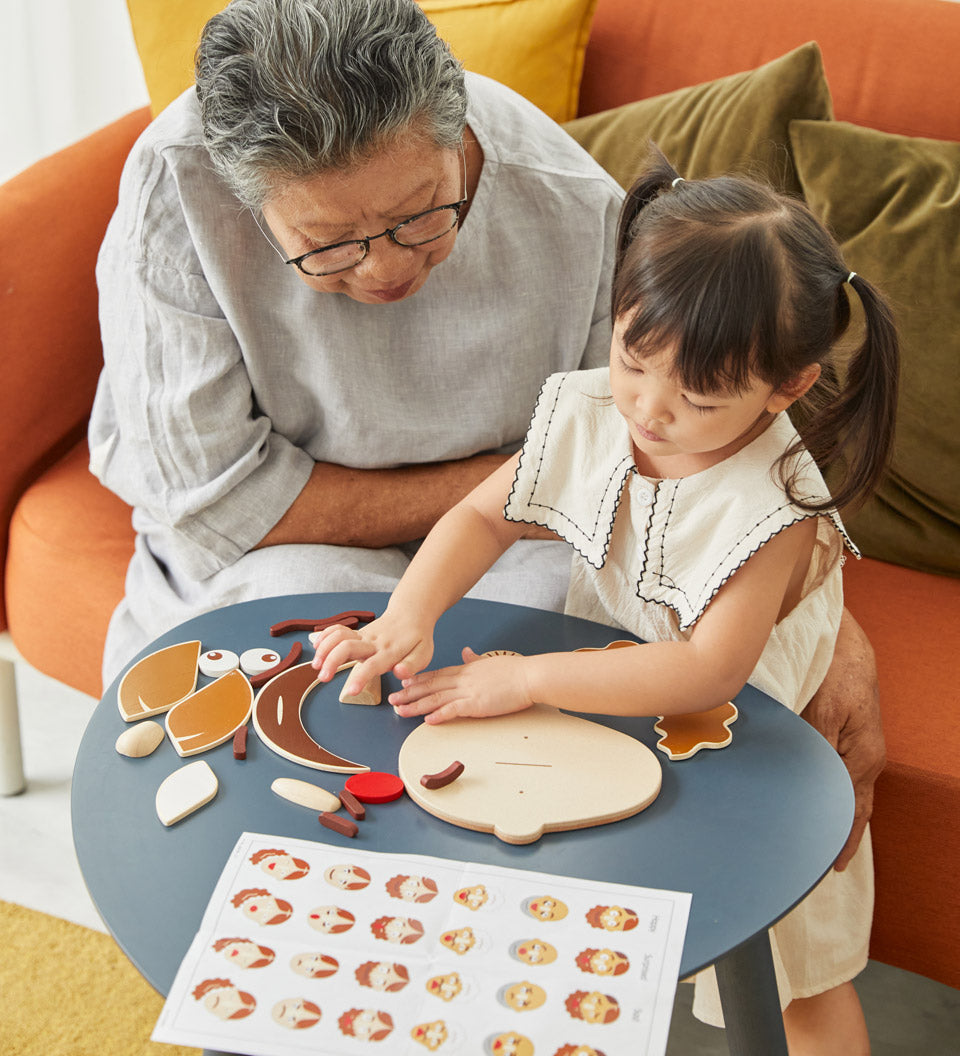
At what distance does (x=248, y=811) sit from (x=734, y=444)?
52 centimetres

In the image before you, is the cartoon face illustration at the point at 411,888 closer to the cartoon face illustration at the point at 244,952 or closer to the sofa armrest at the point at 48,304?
the cartoon face illustration at the point at 244,952

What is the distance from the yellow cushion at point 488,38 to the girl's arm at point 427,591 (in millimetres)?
863

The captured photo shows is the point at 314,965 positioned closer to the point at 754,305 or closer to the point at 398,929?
the point at 398,929

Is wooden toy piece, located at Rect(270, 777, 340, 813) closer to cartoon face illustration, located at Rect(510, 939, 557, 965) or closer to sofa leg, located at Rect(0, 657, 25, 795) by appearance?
cartoon face illustration, located at Rect(510, 939, 557, 965)

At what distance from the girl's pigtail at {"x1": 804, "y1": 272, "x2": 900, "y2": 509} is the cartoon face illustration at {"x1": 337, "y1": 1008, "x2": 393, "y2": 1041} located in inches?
21.0

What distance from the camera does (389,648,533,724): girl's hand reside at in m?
0.89

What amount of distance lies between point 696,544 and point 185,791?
1.56 ft

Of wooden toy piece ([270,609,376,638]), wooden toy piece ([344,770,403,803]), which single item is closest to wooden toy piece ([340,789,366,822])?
wooden toy piece ([344,770,403,803])

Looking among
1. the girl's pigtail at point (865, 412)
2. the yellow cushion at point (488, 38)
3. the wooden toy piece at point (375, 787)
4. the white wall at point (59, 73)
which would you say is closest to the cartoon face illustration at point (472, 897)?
the wooden toy piece at point (375, 787)

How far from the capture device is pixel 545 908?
73 centimetres

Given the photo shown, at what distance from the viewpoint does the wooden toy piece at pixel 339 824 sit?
0.79m

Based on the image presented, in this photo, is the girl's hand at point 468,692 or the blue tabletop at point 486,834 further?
the girl's hand at point 468,692

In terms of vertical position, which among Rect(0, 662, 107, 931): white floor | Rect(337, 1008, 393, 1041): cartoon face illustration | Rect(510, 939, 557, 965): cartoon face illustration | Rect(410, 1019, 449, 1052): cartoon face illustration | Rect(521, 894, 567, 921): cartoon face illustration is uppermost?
Rect(337, 1008, 393, 1041): cartoon face illustration

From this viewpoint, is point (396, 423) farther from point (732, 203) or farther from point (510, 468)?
point (732, 203)
